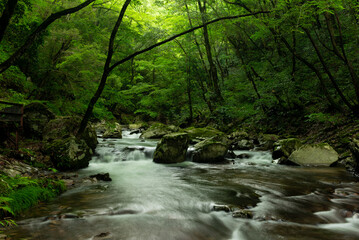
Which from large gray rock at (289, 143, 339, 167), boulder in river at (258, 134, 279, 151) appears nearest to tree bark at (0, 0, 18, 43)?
large gray rock at (289, 143, 339, 167)

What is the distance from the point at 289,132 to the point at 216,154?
5427 millimetres

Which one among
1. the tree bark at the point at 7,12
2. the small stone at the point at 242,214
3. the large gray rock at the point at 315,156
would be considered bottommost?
the small stone at the point at 242,214

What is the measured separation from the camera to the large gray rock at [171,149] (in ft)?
29.3

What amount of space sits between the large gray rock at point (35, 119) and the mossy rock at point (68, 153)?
233 cm

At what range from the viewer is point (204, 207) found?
A: 4145 mm

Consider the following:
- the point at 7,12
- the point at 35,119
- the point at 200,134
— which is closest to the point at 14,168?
the point at 7,12

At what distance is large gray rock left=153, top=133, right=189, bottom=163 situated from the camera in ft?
29.3

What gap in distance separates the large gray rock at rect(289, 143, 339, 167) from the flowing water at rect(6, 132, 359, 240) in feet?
2.06

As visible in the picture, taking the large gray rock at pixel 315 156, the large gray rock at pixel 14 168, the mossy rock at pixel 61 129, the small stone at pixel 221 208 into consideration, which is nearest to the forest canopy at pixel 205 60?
the mossy rock at pixel 61 129

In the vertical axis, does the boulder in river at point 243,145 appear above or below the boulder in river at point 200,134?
below

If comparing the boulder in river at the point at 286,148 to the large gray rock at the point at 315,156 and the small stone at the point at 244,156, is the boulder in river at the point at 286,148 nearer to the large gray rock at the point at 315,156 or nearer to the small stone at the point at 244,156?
the large gray rock at the point at 315,156

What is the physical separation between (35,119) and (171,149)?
578 cm

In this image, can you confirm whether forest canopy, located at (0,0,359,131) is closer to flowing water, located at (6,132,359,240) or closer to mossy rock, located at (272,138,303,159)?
mossy rock, located at (272,138,303,159)

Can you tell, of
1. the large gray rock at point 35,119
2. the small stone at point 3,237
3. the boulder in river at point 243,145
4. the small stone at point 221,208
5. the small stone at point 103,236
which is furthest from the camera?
the boulder in river at point 243,145
